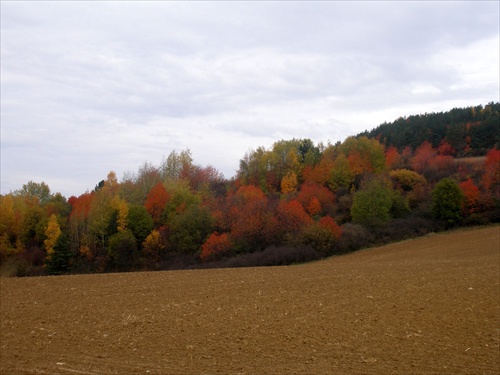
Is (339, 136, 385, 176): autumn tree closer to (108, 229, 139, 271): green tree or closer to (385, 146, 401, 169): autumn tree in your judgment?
(385, 146, 401, 169): autumn tree

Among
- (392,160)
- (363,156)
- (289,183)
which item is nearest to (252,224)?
(289,183)

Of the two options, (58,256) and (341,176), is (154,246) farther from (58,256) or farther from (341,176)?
(341,176)

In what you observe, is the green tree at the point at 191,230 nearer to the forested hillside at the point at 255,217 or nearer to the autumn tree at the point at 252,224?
the forested hillside at the point at 255,217

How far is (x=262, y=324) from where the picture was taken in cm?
1473

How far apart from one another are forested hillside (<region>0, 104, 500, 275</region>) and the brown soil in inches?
809

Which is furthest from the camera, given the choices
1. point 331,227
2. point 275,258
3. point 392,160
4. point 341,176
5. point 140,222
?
point 392,160

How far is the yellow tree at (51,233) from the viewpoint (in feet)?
181

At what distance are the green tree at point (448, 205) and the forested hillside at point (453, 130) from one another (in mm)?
46969

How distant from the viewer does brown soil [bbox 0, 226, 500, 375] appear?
11039 mm

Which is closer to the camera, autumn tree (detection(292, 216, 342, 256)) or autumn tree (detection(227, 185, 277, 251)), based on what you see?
autumn tree (detection(292, 216, 342, 256))

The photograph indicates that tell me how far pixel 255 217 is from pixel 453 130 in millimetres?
69547

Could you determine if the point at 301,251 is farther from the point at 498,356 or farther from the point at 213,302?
the point at 498,356

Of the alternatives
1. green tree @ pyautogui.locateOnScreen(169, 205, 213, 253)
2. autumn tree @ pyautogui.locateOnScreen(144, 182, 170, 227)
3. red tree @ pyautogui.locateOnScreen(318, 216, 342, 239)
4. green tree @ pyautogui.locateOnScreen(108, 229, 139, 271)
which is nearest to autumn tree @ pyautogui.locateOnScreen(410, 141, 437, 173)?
red tree @ pyautogui.locateOnScreen(318, 216, 342, 239)

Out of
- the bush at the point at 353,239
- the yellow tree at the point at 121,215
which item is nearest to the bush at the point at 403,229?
the bush at the point at 353,239
